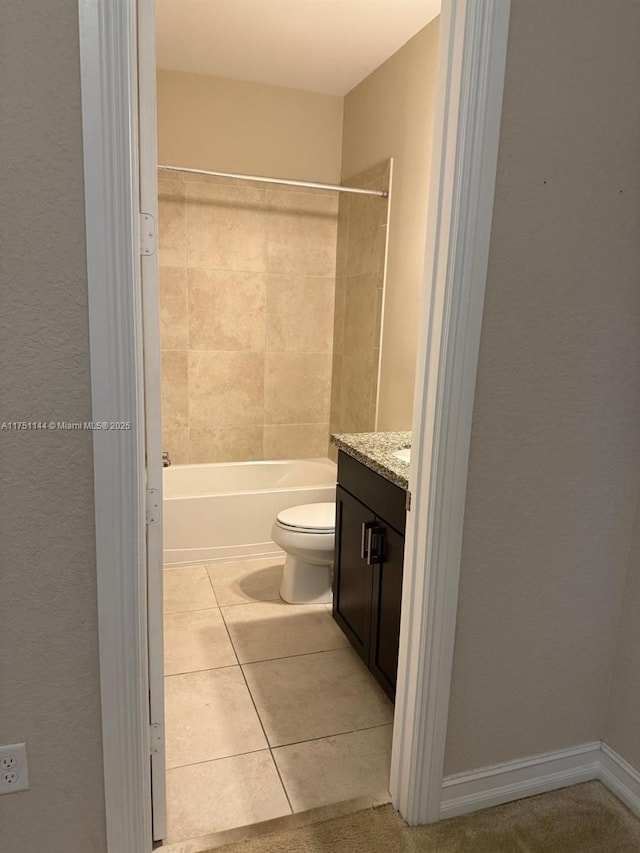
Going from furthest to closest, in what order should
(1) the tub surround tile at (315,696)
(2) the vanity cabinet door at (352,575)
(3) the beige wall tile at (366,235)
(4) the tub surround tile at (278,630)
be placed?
(3) the beige wall tile at (366,235) < (4) the tub surround tile at (278,630) < (2) the vanity cabinet door at (352,575) < (1) the tub surround tile at (315,696)

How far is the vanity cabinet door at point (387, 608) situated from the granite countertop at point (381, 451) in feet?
0.61

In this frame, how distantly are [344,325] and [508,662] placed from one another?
2.49 meters

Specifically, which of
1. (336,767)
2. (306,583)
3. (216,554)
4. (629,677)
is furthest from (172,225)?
(629,677)

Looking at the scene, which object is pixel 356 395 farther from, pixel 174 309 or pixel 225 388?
pixel 174 309

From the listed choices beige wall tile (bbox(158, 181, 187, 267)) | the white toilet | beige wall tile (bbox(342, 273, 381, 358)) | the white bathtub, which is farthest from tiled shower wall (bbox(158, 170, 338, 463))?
the white toilet

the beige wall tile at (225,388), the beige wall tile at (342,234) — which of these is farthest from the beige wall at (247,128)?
the beige wall tile at (225,388)

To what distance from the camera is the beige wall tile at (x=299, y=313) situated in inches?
148

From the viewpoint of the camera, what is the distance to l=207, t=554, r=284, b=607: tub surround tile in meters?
2.86

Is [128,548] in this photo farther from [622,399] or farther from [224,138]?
[224,138]

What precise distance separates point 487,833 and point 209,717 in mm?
914

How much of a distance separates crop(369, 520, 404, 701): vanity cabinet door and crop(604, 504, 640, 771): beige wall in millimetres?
641

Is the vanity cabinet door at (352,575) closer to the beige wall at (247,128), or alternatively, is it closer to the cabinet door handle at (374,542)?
the cabinet door handle at (374,542)

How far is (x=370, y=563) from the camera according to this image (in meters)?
2.05

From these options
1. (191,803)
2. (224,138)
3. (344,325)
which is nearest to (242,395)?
(344,325)
